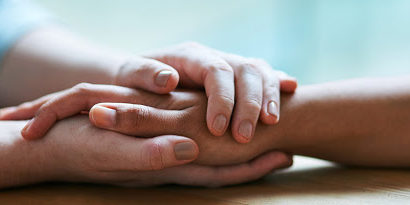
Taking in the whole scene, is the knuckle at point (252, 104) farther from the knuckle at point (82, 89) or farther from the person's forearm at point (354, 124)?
the knuckle at point (82, 89)

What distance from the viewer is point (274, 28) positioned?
3283 millimetres

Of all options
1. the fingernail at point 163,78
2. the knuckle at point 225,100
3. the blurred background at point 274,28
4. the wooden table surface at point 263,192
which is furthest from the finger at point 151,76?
the blurred background at point 274,28

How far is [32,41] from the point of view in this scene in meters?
1.18

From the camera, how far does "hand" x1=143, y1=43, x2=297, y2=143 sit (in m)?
0.71

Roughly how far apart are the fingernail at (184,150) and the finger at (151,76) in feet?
0.50

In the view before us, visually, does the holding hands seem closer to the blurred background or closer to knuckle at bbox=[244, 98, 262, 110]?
knuckle at bbox=[244, 98, 262, 110]

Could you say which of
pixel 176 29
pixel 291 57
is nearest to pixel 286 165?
pixel 176 29

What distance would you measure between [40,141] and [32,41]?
56cm

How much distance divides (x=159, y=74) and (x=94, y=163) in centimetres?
22

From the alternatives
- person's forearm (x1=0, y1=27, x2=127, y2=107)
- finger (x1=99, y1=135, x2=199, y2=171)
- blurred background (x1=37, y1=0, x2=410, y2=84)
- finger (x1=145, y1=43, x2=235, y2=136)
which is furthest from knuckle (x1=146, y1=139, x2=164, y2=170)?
blurred background (x1=37, y1=0, x2=410, y2=84)

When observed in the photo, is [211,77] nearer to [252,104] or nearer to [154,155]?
[252,104]

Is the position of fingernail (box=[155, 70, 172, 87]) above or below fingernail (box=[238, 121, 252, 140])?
above

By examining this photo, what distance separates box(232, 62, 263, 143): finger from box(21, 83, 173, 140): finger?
0.17 metres

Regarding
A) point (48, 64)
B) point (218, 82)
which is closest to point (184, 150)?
point (218, 82)
